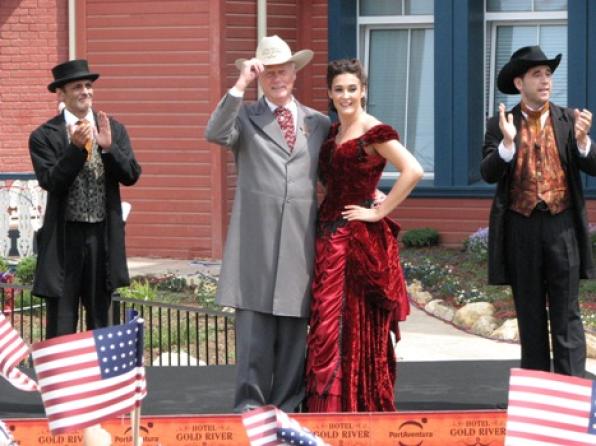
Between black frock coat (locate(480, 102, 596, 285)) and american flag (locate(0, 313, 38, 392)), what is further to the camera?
black frock coat (locate(480, 102, 596, 285))

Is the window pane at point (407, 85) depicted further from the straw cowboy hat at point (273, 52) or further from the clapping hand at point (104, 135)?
the straw cowboy hat at point (273, 52)

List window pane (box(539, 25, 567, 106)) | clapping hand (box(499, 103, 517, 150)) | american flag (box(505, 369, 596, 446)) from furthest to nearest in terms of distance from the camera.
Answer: window pane (box(539, 25, 567, 106)) → clapping hand (box(499, 103, 517, 150)) → american flag (box(505, 369, 596, 446))

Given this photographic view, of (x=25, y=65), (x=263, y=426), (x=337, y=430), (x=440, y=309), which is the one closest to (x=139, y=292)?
(x=440, y=309)

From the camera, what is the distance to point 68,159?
26.6 ft

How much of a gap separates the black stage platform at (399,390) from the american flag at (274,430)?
3.82 meters

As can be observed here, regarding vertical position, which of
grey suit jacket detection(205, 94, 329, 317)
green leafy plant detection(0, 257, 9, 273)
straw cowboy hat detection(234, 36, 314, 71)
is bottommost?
green leafy plant detection(0, 257, 9, 273)

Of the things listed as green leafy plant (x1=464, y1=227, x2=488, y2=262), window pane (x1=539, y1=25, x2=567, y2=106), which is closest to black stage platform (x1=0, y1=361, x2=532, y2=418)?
green leafy plant (x1=464, y1=227, x2=488, y2=262)

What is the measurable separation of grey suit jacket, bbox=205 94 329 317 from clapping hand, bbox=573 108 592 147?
1.13 metres

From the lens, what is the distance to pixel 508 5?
16219 mm

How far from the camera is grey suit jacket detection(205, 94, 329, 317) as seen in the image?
8031 mm

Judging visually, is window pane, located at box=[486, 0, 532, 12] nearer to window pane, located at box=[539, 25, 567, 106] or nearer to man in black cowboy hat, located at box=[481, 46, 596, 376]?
window pane, located at box=[539, 25, 567, 106]

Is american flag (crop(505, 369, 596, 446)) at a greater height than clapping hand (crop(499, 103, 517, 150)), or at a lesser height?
lesser

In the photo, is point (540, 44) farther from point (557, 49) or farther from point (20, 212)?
point (20, 212)

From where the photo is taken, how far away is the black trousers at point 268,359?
8.09m
